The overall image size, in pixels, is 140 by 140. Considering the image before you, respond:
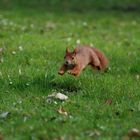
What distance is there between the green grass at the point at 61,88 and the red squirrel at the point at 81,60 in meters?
0.19

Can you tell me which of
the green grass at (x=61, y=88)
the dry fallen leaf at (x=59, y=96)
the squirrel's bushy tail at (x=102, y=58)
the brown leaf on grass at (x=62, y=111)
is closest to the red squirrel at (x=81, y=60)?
the squirrel's bushy tail at (x=102, y=58)

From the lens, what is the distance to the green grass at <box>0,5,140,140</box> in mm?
6422

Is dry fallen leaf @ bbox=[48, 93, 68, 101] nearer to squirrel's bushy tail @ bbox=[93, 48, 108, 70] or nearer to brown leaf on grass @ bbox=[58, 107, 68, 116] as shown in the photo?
brown leaf on grass @ bbox=[58, 107, 68, 116]

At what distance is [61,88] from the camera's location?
8.15 meters

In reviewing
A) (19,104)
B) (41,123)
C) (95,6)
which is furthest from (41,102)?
(95,6)

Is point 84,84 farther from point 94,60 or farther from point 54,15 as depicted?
point 54,15

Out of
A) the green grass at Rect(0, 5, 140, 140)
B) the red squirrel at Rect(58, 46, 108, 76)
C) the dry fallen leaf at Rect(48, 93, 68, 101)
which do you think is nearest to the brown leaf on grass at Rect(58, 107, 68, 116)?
the green grass at Rect(0, 5, 140, 140)

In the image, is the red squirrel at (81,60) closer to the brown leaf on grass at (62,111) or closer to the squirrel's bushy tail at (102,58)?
the squirrel's bushy tail at (102,58)

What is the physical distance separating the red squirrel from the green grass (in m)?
0.19

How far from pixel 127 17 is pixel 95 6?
207 centimetres

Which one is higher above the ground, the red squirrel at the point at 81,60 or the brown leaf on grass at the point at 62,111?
the red squirrel at the point at 81,60

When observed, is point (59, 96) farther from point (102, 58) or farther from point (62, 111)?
point (102, 58)

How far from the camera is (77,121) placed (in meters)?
6.65

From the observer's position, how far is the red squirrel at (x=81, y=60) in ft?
26.0
